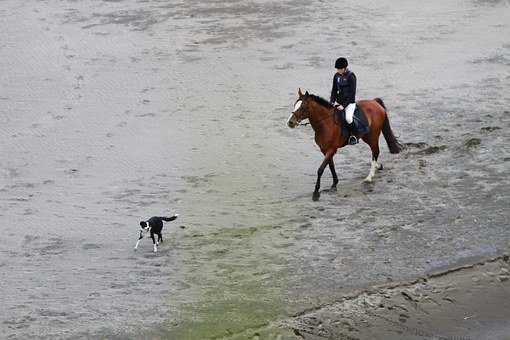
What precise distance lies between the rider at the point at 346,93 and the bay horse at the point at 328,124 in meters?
0.17

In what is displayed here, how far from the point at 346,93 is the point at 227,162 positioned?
9.21ft

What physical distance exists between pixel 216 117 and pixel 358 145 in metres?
3.33

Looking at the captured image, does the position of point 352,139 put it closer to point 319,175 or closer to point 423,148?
point 319,175

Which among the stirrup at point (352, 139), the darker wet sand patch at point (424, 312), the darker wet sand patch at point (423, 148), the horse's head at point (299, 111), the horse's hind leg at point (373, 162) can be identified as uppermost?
the horse's head at point (299, 111)

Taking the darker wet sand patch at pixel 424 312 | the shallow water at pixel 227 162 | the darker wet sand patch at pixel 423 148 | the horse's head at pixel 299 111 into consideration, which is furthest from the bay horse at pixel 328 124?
the darker wet sand patch at pixel 424 312

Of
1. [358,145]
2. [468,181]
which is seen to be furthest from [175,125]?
[468,181]

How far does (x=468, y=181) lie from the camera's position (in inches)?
622

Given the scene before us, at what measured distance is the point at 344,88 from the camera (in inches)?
613

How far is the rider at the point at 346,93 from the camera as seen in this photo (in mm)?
15438

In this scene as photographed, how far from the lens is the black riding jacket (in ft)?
50.8

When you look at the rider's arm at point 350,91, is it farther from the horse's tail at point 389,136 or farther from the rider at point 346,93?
the horse's tail at point 389,136

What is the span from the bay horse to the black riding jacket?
9.6 inches

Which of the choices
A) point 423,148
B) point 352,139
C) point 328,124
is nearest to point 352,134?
point 352,139

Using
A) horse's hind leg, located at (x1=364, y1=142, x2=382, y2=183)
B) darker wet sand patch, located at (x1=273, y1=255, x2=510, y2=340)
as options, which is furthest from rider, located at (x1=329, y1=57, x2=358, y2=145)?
darker wet sand patch, located at (x1=273, y1=255, x2=510, y2=340)
